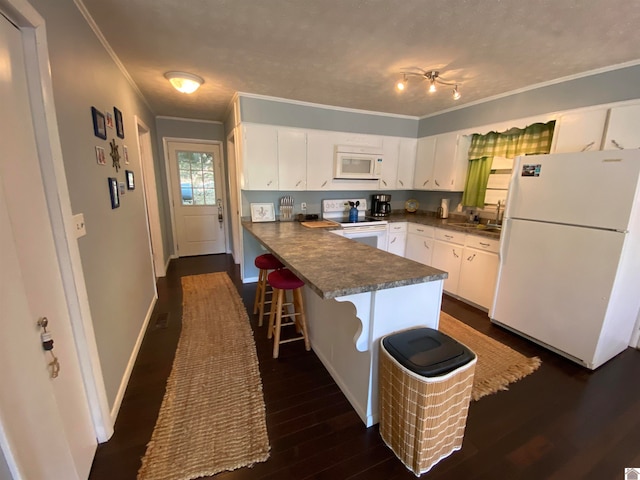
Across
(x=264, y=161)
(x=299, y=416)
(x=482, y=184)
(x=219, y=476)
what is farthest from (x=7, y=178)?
(x=482, y=184)

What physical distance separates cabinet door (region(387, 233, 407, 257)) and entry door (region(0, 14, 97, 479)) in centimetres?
347

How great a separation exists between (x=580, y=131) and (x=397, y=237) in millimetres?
2152

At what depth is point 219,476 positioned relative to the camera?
1316 millimetres

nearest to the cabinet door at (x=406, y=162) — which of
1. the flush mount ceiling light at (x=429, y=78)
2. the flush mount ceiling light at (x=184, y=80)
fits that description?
the flush mount ceiling light at (x=429, y=78)

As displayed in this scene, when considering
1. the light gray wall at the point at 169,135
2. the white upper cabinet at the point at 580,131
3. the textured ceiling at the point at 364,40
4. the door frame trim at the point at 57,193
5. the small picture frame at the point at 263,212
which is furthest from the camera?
the light gray wall at the point at 169,135

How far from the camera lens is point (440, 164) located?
381 cm

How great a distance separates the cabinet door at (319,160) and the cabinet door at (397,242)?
1.19 metres

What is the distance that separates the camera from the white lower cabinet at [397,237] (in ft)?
12.8

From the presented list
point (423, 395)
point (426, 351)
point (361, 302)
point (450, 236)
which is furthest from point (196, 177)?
point (423, 395)

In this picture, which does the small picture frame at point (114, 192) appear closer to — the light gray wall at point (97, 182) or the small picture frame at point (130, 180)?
the light gray wall at point (97, 182)

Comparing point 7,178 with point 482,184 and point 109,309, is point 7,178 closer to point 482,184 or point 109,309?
point 109,309

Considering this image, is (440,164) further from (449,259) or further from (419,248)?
(449,259)

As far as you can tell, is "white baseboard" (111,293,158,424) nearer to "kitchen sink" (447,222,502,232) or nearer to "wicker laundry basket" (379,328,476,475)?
"wicker laundry basket" (379,328,476,475)

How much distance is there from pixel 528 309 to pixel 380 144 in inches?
106
